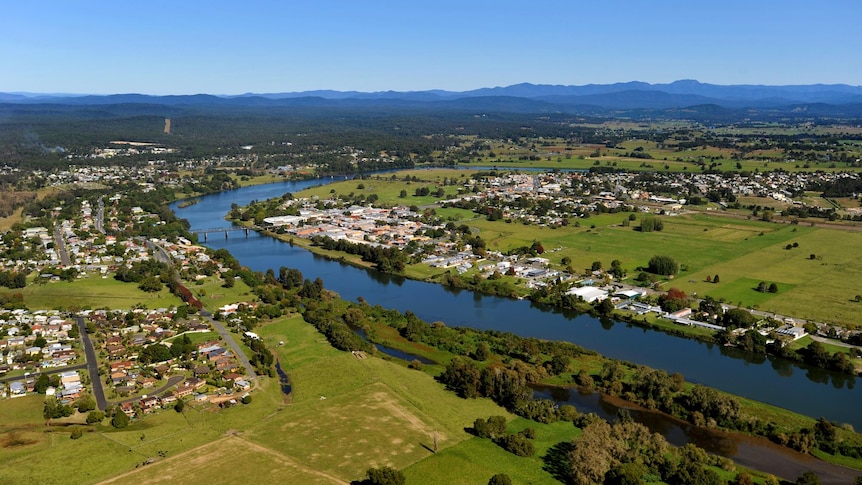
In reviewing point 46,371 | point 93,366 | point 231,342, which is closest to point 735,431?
point 231,342

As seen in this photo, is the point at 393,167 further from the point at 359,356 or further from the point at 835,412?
the point at 835,412

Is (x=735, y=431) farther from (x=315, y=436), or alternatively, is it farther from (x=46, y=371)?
(x=46, y=371)

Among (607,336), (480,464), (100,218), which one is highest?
(100,218)

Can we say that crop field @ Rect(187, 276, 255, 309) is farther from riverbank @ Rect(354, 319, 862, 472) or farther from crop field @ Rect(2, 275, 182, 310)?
riverbank @ Rect(354, 319, 862, 472)

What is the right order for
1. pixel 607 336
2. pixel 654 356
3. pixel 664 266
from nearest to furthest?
pixel 654 356 < pixel 607 336 < pixel 664 266

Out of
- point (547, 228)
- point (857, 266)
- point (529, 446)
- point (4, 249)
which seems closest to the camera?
point (529, 446)

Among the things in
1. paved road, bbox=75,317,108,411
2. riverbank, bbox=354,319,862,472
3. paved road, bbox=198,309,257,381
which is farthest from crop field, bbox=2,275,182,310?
riverbank, bbox=354,319,862,472

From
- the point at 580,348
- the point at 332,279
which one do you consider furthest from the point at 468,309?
the point at 332,279
